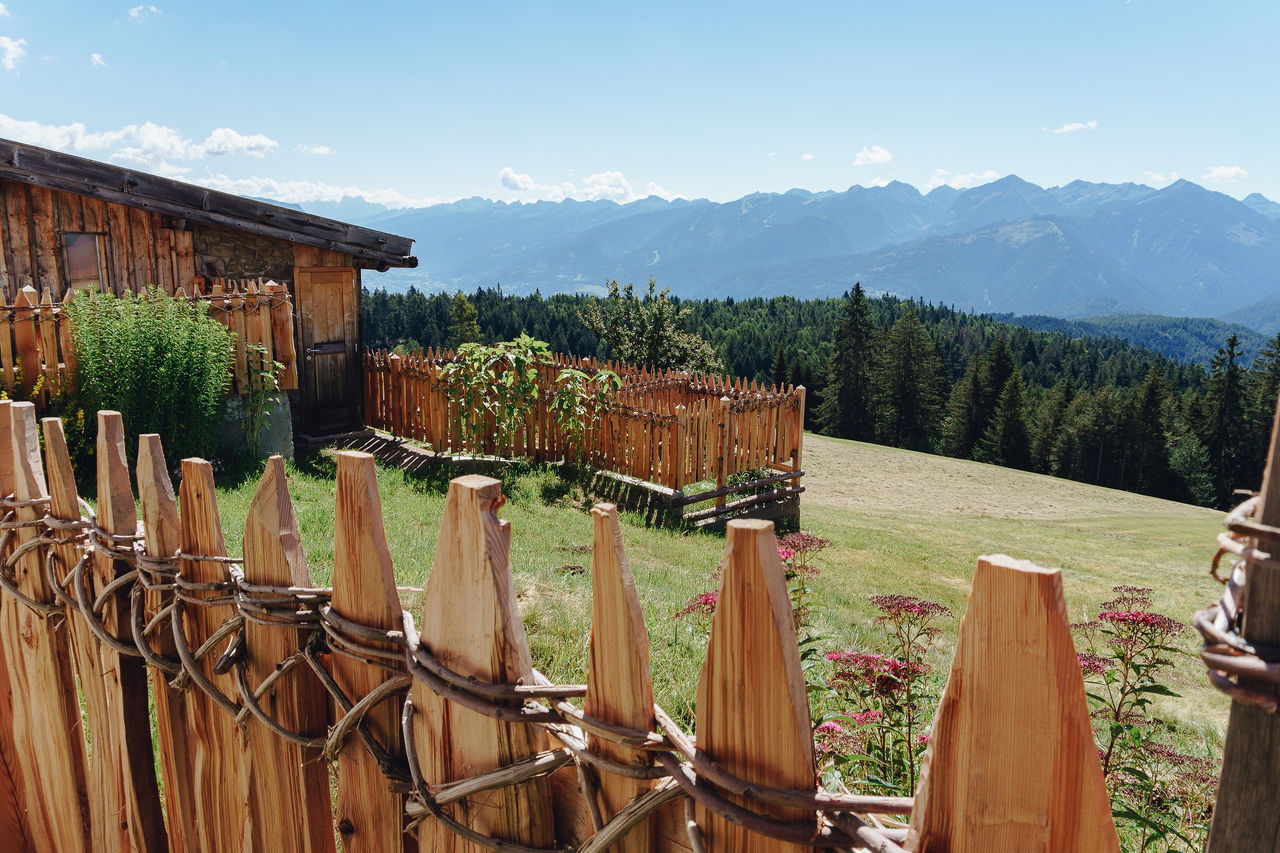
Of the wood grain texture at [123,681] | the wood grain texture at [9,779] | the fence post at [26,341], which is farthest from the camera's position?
the fence post at [26,341]

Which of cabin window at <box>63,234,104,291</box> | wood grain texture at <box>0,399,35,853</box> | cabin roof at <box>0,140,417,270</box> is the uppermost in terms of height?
cabin roof at <box>0,140,417,270</box>

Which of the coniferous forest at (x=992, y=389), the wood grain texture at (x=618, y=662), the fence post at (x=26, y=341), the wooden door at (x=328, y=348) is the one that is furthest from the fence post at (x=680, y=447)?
the coniferous forest at (x=992, y=389)

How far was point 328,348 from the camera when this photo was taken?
1387 cm

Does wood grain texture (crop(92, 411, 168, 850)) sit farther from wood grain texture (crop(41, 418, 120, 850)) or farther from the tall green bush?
the tall green bush

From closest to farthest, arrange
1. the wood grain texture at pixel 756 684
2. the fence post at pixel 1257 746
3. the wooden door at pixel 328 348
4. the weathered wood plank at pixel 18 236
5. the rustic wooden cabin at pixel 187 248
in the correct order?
the fence post at pixel 1257 746 < the wood grain texture at pixel 756 684 < the weathered wood plank at pixel 18 236 < the rustic wooden cabin at pixel 187 248 < the wooden door at pixel 328 348

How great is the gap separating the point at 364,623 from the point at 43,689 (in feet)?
5.47

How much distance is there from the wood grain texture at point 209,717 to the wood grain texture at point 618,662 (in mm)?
1025

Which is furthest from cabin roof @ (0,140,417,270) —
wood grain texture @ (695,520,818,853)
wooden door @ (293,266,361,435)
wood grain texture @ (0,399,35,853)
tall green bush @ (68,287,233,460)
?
wood grain texture @ (695,520,818,853)

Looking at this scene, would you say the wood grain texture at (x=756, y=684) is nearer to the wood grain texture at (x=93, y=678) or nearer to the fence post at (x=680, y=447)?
the wood grain texture at (x=93, y=678)

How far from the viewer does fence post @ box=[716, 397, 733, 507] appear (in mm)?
12655

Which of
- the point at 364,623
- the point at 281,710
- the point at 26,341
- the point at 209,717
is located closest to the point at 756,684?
the point at 364,623

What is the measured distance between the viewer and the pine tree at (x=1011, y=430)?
8119 centimetres

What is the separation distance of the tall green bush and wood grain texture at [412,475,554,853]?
8095 mm

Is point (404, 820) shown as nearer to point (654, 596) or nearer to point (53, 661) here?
point (53, 661)
